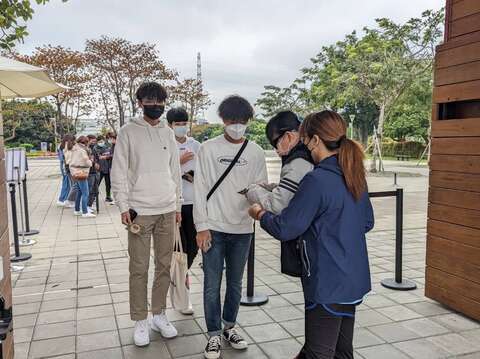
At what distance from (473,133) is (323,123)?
2.01 metres

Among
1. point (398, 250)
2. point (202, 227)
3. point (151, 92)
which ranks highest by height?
point (151, 92)

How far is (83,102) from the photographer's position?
2125 centimetres

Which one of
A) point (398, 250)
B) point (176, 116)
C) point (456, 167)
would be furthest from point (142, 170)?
point (398, 250)

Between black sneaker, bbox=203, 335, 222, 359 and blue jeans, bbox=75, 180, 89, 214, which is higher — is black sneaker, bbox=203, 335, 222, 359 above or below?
below

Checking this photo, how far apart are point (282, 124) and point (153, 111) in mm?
1104

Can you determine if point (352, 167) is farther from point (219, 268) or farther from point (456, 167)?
point (456, 167)

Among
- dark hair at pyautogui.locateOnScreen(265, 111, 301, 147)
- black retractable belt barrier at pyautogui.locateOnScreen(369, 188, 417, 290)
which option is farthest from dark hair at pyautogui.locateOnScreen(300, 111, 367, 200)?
black retractable belt barrier at pyautogui.locateOnScreen(369, 188, 417, 290)

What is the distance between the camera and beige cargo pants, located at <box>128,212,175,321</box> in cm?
311

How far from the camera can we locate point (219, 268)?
291 cm

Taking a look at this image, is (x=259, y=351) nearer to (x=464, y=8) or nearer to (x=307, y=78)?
(x=464, y=8)

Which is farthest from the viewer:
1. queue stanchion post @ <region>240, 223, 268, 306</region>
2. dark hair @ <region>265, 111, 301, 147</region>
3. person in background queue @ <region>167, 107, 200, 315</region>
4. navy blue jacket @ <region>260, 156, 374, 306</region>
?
queue stanchion post @ <region>240, 223, 268, 306</region>

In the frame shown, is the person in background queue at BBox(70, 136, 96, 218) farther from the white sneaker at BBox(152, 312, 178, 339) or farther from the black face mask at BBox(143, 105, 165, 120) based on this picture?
the black face mask at BBox(143, 105, 165, 120)

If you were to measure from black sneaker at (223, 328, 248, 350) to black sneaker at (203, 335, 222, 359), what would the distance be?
17 cm

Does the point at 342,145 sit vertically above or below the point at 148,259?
above
